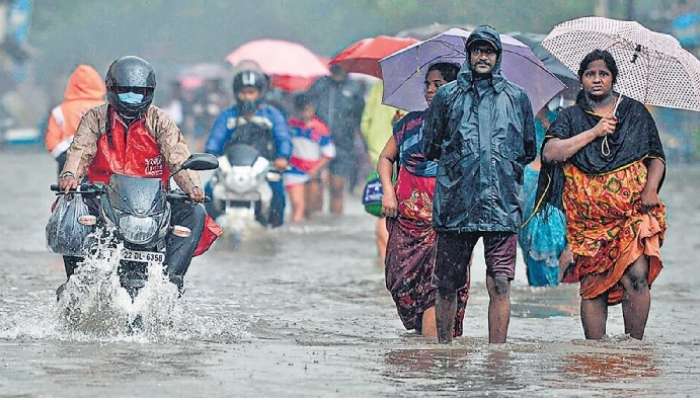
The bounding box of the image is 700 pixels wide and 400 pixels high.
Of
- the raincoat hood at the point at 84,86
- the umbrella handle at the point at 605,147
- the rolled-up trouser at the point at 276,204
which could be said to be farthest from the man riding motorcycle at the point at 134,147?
the rolled-up trouser at the point at 276,204

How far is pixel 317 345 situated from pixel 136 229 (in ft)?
3.75

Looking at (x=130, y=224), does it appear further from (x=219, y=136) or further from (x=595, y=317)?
(x=219, y=136)

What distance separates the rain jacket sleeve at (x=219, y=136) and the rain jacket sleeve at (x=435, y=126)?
22.5 ft

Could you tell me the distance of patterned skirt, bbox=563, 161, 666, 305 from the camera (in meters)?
8.96

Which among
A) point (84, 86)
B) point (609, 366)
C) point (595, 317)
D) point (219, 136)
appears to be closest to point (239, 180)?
point (219, 136)

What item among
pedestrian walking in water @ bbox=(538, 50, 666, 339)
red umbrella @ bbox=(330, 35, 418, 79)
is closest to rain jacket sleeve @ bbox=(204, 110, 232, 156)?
red umbrella @ bbox=(330, 35, 418, 79)

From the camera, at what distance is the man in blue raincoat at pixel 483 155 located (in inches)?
332

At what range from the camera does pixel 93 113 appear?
9188 mm

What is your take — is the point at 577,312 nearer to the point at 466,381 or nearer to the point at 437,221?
the point at 437,221

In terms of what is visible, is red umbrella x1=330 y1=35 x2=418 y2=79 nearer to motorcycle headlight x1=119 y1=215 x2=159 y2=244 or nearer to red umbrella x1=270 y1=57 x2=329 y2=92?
motorcycle headlight x1=119 y1=215 x2=159 y2=244

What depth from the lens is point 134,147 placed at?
30.1 feet

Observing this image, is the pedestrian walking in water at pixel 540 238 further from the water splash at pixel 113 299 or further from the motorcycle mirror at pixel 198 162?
the water splash at pixel 113 299

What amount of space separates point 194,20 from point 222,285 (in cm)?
7087

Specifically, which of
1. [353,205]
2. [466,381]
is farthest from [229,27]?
[466,381]
